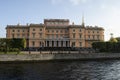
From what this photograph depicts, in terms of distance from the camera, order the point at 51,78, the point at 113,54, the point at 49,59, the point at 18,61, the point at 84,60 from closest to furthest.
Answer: the point at 51,78 < the point at 18,61 < the point at 49,59 < the point at 84,60 < the point at 113,54

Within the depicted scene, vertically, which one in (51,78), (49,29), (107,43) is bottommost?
(51,78)

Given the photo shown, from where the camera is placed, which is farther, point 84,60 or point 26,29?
point 26,29

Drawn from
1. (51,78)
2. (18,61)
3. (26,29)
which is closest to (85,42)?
(26,29)

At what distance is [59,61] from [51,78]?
26177 mm

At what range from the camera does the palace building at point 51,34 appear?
94.8 m

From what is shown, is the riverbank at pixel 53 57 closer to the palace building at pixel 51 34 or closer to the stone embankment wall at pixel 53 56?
the stone embankment wall at pixel 53 56

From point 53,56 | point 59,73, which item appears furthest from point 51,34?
point 59,73

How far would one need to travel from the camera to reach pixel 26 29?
97312 millimetres

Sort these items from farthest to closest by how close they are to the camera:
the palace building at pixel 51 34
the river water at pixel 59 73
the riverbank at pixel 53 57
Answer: the palace building at pixel 51 34
the riverbank at pixel 53 57
the river water at pixel 59 73

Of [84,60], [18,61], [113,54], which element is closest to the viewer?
[18,61]

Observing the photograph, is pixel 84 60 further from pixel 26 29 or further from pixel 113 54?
pixel 26 29

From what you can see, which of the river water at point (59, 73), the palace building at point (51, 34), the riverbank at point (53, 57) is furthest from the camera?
the palace building at point (51, 34)

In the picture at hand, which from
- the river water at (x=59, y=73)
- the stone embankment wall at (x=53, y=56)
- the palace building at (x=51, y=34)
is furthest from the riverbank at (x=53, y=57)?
the palace building at (x=51, y=34)

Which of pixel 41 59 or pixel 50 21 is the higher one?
pixel 50 21
